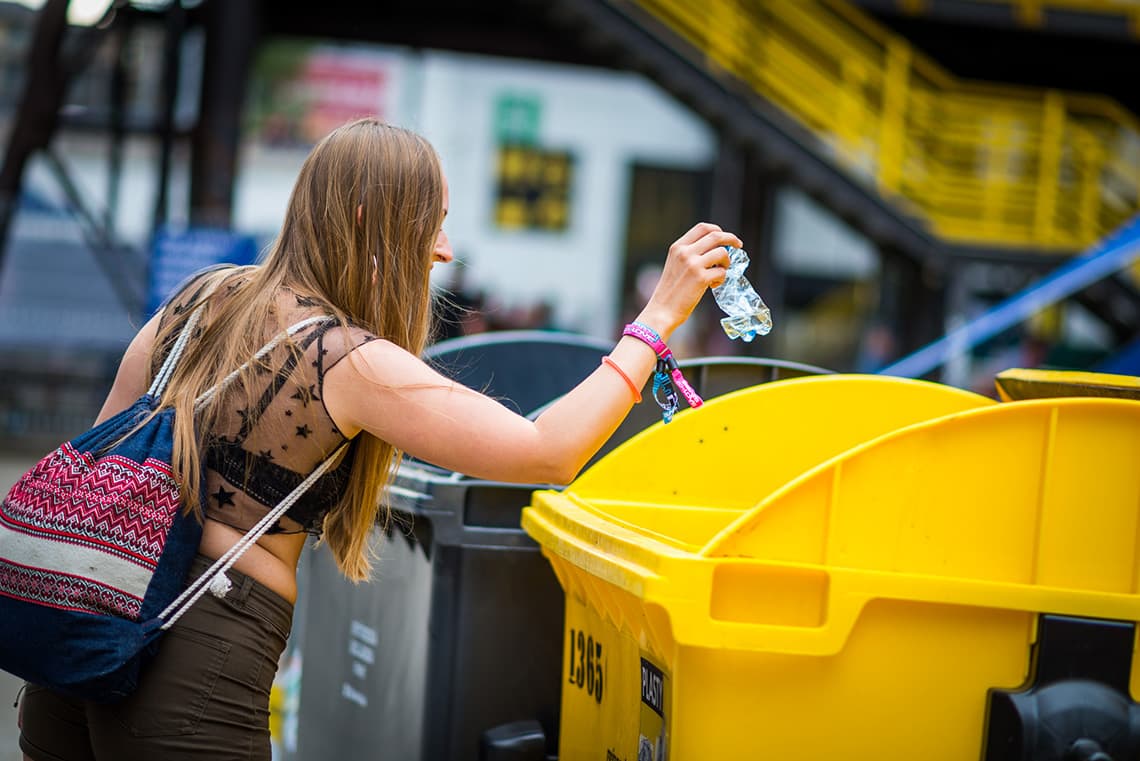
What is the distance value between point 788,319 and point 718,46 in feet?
37.7

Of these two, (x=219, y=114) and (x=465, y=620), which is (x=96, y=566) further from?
(x=219, y=114)

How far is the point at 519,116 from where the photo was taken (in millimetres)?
25375

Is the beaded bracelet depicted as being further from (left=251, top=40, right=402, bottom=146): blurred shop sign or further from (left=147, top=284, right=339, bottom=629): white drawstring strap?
(left=251, top=40, right=402, bottom=146): blurred shop sign

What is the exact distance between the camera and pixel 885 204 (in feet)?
33.5

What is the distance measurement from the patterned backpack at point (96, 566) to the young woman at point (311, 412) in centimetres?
5

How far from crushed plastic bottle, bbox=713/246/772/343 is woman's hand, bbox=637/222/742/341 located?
0.25m

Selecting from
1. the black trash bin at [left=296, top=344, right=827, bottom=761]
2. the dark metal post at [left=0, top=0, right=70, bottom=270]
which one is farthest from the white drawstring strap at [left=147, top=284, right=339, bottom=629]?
the dark metal post at [left=0, top=0, right=70, bottom=270]

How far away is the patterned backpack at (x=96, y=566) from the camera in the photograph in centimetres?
193

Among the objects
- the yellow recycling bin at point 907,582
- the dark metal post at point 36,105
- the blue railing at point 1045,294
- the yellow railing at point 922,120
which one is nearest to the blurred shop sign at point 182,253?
the dark metal post at point 36,105

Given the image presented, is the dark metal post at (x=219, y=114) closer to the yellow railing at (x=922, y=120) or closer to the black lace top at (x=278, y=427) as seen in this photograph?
the yellow railing at (x=922, y=120)

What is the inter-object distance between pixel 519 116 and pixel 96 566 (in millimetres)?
24101

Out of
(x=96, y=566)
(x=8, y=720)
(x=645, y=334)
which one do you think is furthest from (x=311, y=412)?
(x=8, y=720)

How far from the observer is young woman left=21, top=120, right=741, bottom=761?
6.55ft

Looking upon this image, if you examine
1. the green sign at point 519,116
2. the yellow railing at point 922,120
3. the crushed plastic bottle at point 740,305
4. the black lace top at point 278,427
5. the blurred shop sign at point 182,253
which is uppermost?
the green sign at point 519,116
